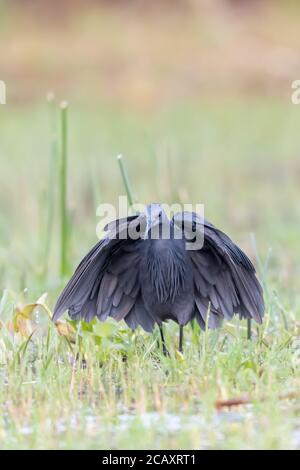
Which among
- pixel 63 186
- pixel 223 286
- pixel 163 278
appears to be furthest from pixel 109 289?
pixel 63 186

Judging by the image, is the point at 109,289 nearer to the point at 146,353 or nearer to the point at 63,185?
the point at 146,353

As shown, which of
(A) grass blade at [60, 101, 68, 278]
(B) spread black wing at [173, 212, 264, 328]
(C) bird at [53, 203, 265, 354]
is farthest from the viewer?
(A) grass blade at [60, 101, 68, 278]

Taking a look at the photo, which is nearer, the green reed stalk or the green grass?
the green grass

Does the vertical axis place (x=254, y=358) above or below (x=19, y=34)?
below

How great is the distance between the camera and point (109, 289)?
3.81 metres

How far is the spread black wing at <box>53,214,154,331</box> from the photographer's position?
3.76 m

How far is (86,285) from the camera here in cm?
379

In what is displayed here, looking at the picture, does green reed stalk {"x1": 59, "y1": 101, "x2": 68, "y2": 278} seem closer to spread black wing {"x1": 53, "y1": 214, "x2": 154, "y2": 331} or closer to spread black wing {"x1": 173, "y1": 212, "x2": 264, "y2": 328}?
spread black wing {"x1": 53, "y1": 214, "x2": 154, "y2": 331}

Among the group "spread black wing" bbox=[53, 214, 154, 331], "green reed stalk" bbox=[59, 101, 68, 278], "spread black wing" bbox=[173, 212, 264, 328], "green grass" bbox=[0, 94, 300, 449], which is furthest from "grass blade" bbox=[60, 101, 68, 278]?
"spread black wing" bbox=[173, 212, 264, 328]

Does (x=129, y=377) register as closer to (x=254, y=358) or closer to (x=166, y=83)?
(x=254, y=358)

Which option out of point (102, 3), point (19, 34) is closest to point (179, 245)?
point (19, 34)

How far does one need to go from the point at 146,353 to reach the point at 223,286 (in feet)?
1.24
